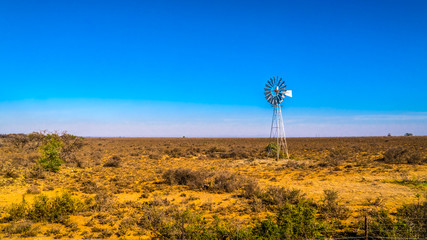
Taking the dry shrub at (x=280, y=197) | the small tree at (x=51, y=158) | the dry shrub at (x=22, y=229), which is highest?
the small tree at (x=51, y=158)

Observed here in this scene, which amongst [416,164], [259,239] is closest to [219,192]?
[259,239]

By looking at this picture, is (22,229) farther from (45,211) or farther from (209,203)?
(209,203)

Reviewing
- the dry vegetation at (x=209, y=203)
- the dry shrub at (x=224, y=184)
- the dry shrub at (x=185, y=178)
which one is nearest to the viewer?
the dry vegetation at (x=209, y=203)

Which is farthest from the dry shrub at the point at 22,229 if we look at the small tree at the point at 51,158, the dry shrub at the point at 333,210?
the small tree at the point at 51,158

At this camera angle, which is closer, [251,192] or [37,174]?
[251,192]

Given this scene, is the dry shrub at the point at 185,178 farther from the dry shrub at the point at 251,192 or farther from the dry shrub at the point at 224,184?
the dry shrub at the point at 251,192

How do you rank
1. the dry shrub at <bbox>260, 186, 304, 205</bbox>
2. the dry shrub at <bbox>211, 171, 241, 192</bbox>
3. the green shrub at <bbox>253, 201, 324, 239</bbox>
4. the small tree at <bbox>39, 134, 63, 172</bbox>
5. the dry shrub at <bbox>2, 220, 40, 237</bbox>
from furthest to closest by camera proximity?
the small tree at <bbox>39, 134, 63, 172</bbox> < the dry shrub at <bbox>211, 171, 241, 192</bbox> < the dry shrub at <bbox>260, 186, 304, 205</bbox> < the dry shrub at <bbox>2, 220, 40, 237</bbox> < the green shrub at <bbox>253, 201, 324, 239</bbox>

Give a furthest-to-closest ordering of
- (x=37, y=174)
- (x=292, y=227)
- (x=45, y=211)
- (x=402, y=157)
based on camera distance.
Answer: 1. (x=402, y=157)
2. (x=37, y=174)
3. (x=45, y=211)
4. (x=292, y=227)

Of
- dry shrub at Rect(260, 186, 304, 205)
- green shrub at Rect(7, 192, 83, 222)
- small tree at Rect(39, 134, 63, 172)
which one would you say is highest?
small tree at Rect(39, 134, 63, 172)

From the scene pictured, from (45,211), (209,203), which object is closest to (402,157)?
(209,203)

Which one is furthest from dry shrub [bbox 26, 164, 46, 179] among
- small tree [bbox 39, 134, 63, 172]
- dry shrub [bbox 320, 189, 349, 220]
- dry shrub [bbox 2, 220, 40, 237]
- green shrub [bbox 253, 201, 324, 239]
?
dry shrub [bbox 320, 189, 349, 220]

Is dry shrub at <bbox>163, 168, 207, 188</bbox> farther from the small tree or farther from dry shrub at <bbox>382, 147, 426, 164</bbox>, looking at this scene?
dry shrub at <bbox>382, 147, 426, 164</bbox>

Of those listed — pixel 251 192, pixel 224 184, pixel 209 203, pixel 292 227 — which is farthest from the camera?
pixel 224 184

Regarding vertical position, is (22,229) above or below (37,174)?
below
